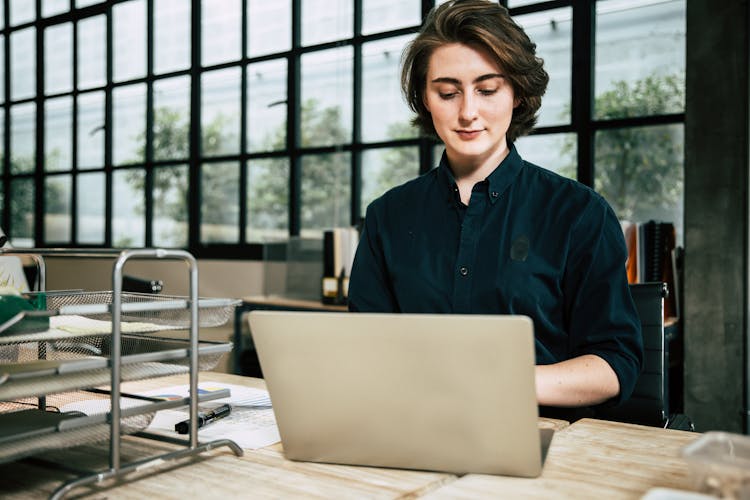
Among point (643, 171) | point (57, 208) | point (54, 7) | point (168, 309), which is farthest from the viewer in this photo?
point (54, 7)

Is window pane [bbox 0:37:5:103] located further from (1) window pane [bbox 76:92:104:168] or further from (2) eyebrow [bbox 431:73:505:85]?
(2) eyebrow [bbox 431:73:505:85]

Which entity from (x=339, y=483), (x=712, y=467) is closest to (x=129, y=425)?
(x=339, y=483)

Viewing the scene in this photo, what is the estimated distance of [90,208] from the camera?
17.9 feet

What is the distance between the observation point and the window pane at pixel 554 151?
343 centimetres

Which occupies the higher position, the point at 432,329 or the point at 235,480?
the point at 432,329

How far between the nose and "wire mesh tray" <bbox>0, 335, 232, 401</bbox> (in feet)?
2.10

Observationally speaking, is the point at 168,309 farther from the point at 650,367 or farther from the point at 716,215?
the point at 716,215

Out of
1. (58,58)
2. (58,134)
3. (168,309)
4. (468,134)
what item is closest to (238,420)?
(168,309)

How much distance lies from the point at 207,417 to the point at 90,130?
4.74 meters

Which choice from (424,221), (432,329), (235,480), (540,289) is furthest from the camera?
(424,221)

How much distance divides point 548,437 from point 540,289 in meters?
0.40

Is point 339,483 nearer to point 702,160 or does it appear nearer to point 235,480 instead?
point 235,480

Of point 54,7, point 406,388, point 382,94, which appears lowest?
point 406,388

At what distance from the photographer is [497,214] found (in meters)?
1.46
